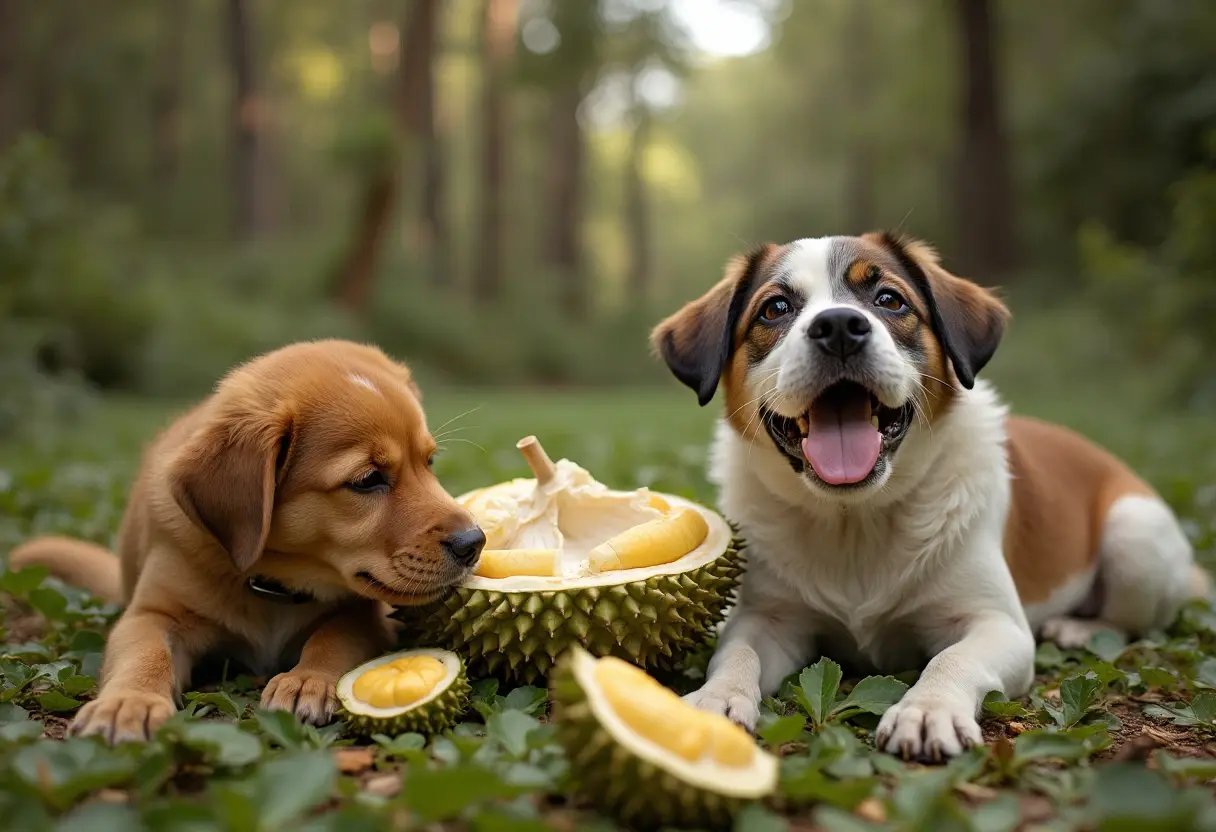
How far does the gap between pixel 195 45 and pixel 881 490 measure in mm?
42273

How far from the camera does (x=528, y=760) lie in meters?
2.81

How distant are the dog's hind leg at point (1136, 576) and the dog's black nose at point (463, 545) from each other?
2.70 meters

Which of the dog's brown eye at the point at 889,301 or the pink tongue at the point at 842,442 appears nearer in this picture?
the pink tongue at the point at 842,442

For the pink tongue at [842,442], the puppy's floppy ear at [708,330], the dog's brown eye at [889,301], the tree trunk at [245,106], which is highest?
the tree trunk at [245,106]

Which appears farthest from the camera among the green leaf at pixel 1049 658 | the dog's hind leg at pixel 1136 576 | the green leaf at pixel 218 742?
the dog's hind leg at pixel 1136 576

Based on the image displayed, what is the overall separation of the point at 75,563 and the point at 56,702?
1698 mm

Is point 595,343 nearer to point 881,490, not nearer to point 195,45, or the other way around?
point 195,45

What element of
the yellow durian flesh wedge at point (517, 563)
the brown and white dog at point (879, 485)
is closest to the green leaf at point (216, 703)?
the yellow durian flesh wedge at point (517, 563)

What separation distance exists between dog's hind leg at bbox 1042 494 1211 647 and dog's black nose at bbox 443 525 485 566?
8.87ft

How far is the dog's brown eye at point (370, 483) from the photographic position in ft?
11.9

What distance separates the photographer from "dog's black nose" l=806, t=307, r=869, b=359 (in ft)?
12.1

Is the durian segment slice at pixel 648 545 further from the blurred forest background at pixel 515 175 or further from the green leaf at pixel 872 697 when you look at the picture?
the blurred forest background at pixel 515 175

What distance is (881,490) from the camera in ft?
13.2

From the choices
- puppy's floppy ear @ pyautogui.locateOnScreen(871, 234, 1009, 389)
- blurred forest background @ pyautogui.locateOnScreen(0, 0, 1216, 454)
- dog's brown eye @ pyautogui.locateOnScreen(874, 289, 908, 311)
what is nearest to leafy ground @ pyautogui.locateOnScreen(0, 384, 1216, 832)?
puppy's floppy ear @ pyautogui.locateOnScreen(871, 234, 1009, 389)
